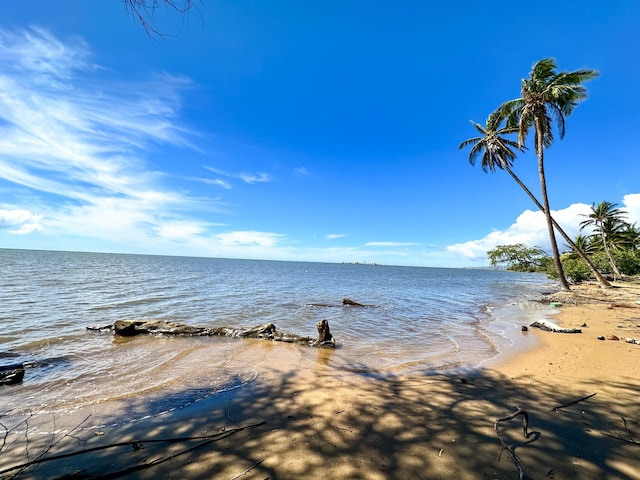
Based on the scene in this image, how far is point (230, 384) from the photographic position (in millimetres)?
5930

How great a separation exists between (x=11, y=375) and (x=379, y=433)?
24.4 feet

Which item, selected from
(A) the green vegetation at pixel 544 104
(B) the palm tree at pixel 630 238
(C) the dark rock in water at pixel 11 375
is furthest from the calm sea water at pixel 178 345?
(B) the palm tree at pixel 630 238

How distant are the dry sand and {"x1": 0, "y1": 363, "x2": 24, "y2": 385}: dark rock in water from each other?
2.69 meters

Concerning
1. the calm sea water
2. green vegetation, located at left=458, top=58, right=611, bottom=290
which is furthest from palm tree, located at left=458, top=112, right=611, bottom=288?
the calm sea water

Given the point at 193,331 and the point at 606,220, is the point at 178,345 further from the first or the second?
the point at 606,220

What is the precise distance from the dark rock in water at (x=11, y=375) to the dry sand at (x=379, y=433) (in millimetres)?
2685

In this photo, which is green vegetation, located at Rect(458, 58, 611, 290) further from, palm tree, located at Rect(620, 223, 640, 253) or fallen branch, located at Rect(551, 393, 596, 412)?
palm tree, located at Rect(620, 223, 640, 253)

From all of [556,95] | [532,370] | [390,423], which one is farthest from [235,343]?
[556,95]

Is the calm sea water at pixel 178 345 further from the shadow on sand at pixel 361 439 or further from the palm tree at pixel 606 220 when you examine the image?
the palm tree at pixel 606 220

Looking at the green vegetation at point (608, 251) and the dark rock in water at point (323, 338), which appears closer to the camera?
the dark rock in water at point (323, 338)

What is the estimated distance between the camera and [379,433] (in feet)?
12.5

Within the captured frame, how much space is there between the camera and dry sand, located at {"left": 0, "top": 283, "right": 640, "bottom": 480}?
3.07 metres

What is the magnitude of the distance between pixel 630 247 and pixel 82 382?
63.4 metres

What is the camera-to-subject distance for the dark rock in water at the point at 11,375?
592 centimetres
